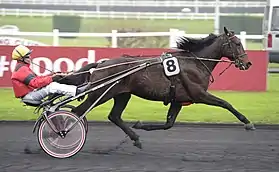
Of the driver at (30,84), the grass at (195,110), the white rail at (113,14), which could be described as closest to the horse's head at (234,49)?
the driver at (30,84)

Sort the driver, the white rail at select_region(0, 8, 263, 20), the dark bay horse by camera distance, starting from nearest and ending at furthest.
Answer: the driver < the dark bay horse < the white rail at select_region(0, 8, 263, 20)

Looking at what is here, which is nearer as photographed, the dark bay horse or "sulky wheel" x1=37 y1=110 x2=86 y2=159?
"sulky wheel" x1=37 y1=110 x2=86 y2=159

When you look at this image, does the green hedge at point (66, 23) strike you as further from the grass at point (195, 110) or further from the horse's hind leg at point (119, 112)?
the horse's hind leg at point (119, 112)

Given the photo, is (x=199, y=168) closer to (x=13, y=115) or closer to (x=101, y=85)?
→ (x=101, y=85)

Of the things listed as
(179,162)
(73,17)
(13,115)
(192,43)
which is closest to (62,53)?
(13,115)

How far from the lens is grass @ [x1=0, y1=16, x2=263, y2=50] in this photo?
33.1m

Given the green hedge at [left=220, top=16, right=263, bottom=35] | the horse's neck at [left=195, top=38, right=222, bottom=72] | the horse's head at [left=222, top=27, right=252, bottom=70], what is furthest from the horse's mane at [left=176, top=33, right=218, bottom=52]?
the green hedge at [left=220, top=16, right=263, bottom=35]

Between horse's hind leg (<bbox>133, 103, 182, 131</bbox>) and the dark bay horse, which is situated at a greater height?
the dark bay horse

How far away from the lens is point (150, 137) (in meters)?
11.4

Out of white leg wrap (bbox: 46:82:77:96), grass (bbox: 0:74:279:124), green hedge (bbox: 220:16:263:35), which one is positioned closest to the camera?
white leg wrap (bbox: 46:82:77:96)

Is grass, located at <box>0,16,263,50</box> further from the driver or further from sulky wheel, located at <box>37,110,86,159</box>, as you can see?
sulky wheel, located at <box>37,110,86,159</box>

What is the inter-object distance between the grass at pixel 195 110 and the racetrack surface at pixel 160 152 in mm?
1107

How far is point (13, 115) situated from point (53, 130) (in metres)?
4.70

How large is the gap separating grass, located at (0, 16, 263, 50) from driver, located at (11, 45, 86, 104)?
22376 mm
